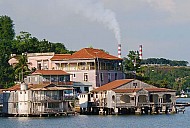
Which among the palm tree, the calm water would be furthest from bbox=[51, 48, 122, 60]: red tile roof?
the calm water

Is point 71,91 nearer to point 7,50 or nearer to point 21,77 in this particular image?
point 21,77

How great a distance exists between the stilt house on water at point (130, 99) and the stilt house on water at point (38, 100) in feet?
15.5

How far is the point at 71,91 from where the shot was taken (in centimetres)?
9856

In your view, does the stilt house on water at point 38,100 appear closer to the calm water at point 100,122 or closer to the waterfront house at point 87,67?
the calm water at point 100,122

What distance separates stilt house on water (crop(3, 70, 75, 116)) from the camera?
9175 centimetres

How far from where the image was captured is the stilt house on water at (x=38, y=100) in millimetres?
91750

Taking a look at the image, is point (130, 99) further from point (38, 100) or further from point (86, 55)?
point (86, 55)

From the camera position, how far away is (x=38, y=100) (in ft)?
301

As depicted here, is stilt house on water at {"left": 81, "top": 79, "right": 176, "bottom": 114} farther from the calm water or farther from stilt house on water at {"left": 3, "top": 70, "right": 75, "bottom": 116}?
the calm water

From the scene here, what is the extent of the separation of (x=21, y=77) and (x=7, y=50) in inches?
630

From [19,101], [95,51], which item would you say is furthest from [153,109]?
[95,51]

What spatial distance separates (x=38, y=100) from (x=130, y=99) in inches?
552

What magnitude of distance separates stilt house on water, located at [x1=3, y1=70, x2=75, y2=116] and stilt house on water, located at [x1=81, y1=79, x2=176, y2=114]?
4.71m

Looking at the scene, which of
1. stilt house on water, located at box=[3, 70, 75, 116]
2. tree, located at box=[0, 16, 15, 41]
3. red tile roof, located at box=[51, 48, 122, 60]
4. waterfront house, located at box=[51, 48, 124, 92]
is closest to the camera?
stilt house on water, located at box=[3, 70, 75, 116]
